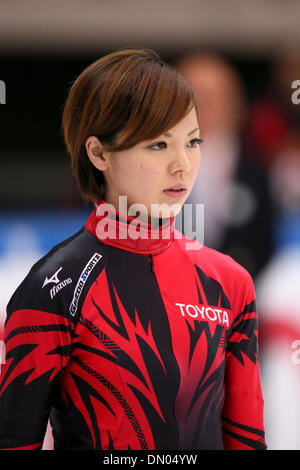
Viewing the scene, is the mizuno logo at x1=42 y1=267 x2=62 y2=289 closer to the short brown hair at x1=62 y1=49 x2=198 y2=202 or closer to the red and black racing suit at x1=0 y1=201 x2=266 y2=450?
the red and black racing suit at x1=0 y1=201 x2=266 y2=450

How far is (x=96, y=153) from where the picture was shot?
1.07 meters

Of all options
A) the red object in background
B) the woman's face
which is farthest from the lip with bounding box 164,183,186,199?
the red object in background

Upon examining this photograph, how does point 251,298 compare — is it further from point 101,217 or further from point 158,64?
point 158,64

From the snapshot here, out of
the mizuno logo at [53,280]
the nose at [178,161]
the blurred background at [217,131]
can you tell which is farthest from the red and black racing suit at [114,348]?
the blurred background at [217,131]

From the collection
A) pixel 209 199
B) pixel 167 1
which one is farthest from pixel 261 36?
pixel 209 199

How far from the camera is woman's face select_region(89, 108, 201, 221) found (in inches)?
40.5

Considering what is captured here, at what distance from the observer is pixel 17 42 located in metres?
2.32

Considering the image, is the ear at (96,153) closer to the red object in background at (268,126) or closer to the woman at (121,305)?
the woman at (121,305)

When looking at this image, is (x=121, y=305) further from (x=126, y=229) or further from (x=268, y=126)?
Result: (x=268, y=126)

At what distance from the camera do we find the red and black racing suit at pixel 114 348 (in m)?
1.03

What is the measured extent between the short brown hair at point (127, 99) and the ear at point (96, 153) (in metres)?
0.01


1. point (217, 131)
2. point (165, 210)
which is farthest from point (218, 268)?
point (217, 131)

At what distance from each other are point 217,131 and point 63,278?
0.84 metres
